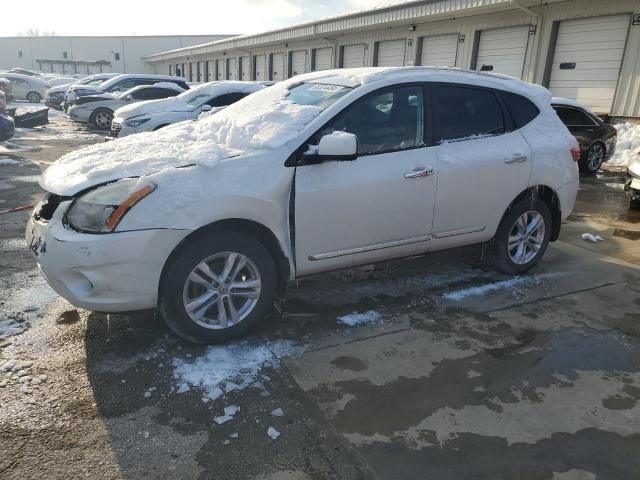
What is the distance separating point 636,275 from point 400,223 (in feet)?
9.17

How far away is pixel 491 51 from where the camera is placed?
1697cm

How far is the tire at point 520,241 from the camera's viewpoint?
4762mm

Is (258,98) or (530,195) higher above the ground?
(258,98)

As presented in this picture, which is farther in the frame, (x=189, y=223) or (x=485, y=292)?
(x=485, y=292)

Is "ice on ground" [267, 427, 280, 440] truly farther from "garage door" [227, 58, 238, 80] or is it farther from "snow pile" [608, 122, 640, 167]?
"garage door" [227, 58, 238, 80]

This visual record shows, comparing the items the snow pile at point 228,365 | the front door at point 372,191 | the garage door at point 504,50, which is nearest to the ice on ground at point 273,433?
the snow pile at point 228,365

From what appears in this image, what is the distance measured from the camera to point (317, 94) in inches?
162

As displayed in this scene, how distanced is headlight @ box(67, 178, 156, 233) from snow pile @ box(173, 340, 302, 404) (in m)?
0.97

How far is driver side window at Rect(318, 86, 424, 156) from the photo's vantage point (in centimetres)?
379

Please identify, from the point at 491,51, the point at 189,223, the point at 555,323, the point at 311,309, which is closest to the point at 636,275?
the point at 555,323

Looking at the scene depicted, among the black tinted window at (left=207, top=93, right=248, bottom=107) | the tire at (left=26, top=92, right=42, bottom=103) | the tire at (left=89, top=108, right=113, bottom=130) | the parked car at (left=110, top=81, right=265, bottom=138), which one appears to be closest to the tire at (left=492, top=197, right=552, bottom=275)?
the parked car at (left=110, top=81, right=265, bottom=138)

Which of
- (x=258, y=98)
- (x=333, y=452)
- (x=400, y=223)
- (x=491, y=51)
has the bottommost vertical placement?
(x=333, y=452)

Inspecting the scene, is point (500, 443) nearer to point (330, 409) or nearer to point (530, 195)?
point (330, 409)

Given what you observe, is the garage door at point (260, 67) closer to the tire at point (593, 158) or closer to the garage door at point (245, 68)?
the garage door at point (245, 68)
